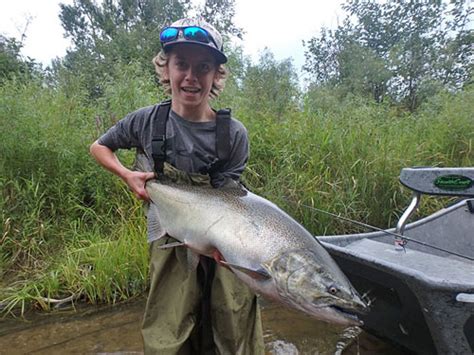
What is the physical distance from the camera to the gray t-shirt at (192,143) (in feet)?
6.45

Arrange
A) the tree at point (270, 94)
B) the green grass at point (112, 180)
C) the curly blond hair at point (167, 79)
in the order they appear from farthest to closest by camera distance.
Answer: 1. the tree at point (270, 94)
2. the green grass at point (112, 180)
3. the curly blond hair at point (167, 79)

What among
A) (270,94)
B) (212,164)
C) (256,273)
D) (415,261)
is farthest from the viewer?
(270,94)

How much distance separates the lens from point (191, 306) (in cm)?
194

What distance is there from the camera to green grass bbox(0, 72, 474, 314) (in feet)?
12.0

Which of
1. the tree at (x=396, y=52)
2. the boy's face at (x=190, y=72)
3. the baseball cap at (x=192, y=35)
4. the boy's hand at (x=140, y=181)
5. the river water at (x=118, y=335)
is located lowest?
the river water at (x=118, y=335)

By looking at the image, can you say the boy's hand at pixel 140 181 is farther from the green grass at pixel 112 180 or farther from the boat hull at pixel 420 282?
the green grass at pixel 112 180

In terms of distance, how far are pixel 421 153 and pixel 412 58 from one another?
12.8 metres

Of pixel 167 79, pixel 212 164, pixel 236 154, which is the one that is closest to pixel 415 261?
pixel 236 154

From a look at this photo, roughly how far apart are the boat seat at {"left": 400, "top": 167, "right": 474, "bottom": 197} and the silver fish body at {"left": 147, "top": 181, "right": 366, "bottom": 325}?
1.65 metres

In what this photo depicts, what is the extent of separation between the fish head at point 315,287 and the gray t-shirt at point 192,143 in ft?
2.23

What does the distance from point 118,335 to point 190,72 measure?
2141mm

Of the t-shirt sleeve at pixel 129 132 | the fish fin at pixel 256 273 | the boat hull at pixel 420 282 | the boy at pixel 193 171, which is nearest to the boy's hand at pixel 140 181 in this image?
the boy at pixel 193 171

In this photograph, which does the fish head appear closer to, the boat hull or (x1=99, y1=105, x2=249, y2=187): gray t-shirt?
(x1=99, y1=105, x2=249, y2=187): gray t-shirt

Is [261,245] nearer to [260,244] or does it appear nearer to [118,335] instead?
[260,244]
